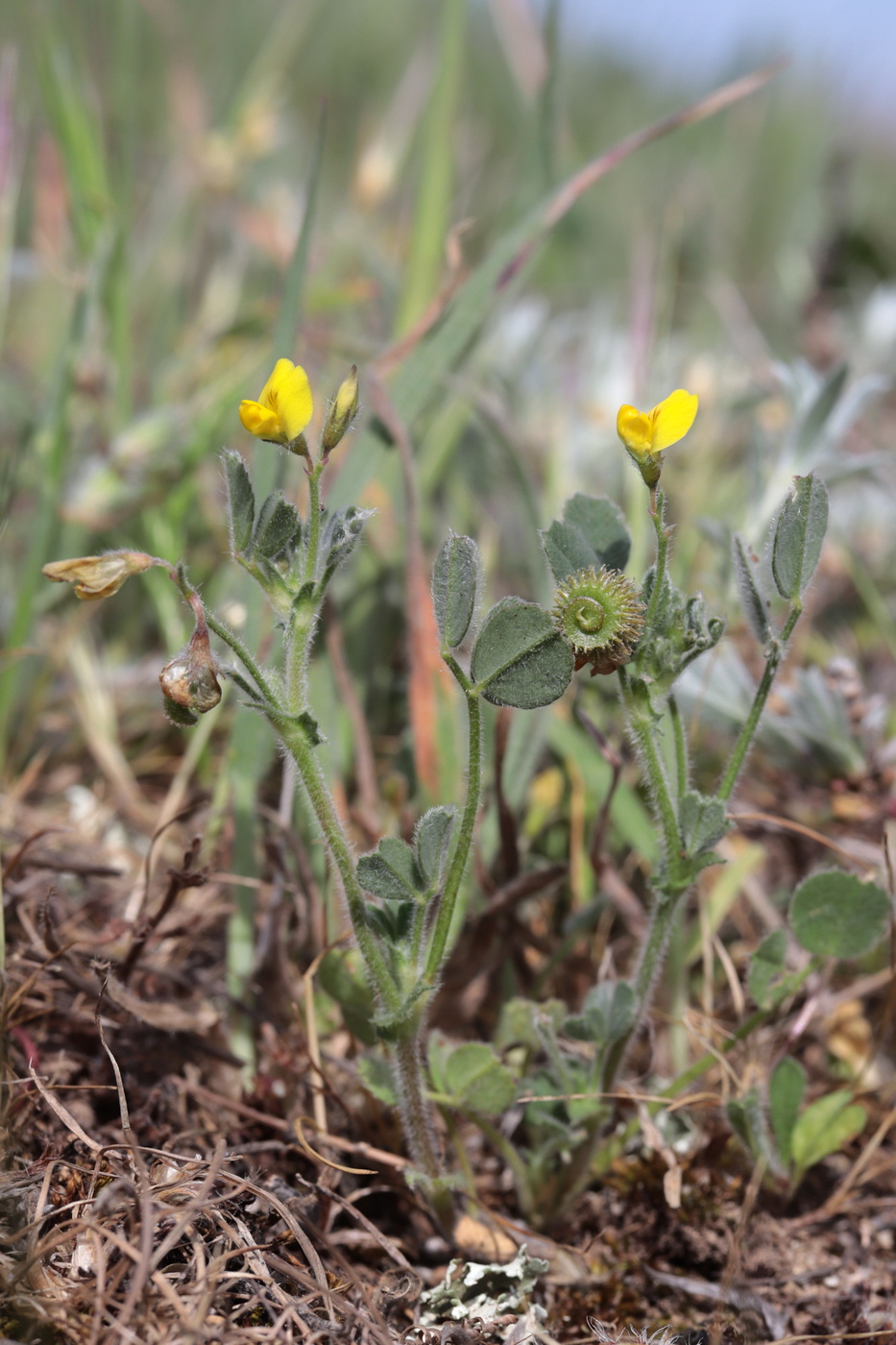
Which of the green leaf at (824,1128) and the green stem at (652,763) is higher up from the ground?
the green stem at (652,763)

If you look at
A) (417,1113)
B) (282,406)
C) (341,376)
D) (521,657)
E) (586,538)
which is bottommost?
(417,1113)

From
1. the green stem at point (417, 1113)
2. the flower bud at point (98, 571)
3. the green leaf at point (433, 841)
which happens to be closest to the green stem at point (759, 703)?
the green leaf at point (433, 841)

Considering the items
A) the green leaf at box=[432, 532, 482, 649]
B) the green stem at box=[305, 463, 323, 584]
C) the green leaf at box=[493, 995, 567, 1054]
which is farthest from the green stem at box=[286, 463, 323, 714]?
the green leaf at box=[493, 995, 567, 1054]

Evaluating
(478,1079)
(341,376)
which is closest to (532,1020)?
(478,1079)

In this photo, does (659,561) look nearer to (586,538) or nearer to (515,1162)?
(586,538)

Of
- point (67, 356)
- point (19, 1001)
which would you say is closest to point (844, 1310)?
point (19, 1001)

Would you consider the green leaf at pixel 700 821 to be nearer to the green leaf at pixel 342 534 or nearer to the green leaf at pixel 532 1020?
the green leaf at pixel 532 1020

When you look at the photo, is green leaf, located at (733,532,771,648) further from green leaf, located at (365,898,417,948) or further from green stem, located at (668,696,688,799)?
green leaf, located at (365,898,417,948)
